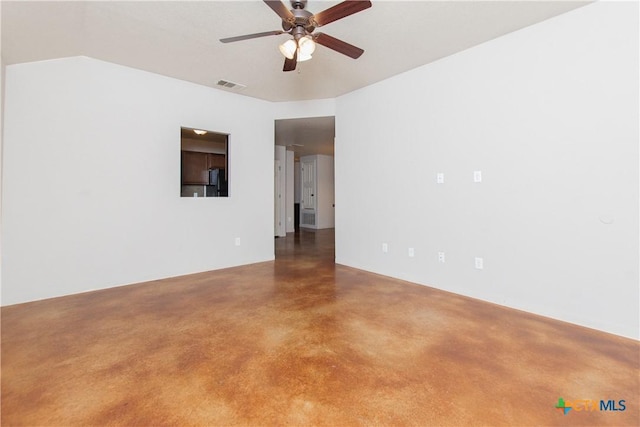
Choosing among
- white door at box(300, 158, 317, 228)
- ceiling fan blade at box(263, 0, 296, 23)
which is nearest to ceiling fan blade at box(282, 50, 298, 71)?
ceiling fan blade at box(263, 0, 296, 23)

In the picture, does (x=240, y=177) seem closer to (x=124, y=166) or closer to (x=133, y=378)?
(x=124, y=166)

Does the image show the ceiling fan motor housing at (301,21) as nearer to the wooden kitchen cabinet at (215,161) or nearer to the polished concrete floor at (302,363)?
the polished concrete floor at (302,363)

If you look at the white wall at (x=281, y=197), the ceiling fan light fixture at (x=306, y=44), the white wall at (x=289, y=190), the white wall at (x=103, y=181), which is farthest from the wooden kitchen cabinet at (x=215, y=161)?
the ceiling fan light fixture at (x=306, y=44)

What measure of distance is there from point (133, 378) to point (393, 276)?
304cm

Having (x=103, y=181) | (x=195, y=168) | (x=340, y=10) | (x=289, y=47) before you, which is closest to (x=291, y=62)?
(x=289, y=47)

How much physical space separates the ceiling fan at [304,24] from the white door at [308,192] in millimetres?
6622

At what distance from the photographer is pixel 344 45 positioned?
8.02ft

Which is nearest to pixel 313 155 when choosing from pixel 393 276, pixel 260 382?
pixel 393 276

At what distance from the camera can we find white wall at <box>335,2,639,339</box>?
2.27 metres

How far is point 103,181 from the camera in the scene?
3.39 metres

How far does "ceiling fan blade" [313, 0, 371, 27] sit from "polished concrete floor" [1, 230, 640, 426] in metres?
2.35

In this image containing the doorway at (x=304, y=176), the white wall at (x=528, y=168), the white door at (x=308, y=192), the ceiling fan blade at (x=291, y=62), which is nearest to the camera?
the white wall at (x=528, y=168)

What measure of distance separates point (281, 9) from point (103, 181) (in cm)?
284

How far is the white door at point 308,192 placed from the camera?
9195mm
